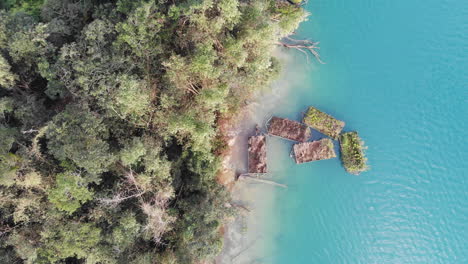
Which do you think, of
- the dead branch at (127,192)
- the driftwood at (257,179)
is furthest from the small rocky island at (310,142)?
the dead branch at (127,192)

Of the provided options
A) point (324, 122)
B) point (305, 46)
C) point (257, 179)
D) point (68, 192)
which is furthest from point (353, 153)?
point (68, 192)

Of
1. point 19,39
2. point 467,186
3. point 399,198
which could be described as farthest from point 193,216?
point 467,186

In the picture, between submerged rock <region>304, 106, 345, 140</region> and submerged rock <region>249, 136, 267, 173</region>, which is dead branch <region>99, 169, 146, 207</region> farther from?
submerged rock <region>304, 106, 345, 140</region>

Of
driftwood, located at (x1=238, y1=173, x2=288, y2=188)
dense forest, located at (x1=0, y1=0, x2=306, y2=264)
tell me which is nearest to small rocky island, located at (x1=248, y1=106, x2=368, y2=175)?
driftwood, located at (x1=238, y1=173, x2=288, y2=188)

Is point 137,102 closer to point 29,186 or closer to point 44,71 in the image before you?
point 44,71

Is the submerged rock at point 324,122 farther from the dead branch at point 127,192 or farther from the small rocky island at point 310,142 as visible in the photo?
the dead branch at point 127,192

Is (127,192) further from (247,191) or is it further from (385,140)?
(385,140)
